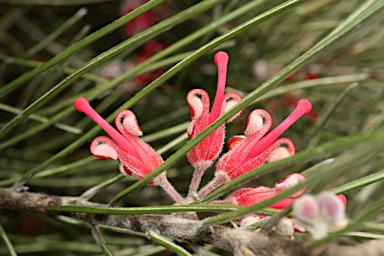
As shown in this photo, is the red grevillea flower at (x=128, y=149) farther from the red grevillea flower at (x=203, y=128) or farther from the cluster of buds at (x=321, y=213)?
the cluster of buds at (x=321, y=213)

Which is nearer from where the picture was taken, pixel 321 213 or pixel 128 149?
pixel 321 213

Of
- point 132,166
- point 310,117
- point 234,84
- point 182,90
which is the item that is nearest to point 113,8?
point 182,90

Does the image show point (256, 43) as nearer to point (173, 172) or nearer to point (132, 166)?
point (173, 172)

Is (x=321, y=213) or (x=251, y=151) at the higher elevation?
(x=251, y=151)

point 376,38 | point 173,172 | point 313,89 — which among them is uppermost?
point 376,38

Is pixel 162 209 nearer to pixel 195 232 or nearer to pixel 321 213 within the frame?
pixel 195 232

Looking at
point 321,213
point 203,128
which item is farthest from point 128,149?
point 321,213

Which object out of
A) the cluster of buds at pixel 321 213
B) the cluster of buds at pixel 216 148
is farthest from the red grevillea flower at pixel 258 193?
the cluster of buds at pixel 321 213
